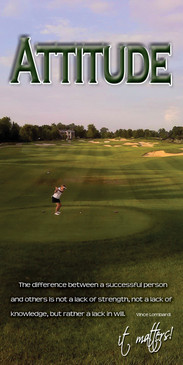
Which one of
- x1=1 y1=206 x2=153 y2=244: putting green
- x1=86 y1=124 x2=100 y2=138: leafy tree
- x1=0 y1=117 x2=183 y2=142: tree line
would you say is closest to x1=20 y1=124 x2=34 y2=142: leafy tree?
x1=0 y1=117 x2=183 y2=142: tree line

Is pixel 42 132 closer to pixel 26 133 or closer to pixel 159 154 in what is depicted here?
pixel 26 133

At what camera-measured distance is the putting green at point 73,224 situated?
12.3 metres

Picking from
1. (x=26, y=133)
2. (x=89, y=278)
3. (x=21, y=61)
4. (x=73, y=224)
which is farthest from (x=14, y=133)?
(x=89, y=278)

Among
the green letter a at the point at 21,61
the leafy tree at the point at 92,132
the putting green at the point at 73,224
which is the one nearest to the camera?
the putting green at the point at 73,224

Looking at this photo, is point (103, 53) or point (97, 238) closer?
point (97, 238)

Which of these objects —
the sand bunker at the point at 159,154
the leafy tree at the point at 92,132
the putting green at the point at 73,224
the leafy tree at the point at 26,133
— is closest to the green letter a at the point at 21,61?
the putting green at the point at 73,224

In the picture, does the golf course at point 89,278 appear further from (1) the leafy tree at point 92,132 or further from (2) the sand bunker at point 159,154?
(1) the leafy tree at point 92,132

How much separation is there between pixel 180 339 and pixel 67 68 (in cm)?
1215

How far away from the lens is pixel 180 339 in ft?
23.4

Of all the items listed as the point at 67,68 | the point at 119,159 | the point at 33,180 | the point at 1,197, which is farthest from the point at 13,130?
the point at 67,68

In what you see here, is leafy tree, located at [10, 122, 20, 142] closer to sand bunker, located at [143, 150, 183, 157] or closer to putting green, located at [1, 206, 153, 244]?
sand bunker, located at [143, 150, 183, 157]

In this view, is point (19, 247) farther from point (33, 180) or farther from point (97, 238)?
point (33, 180)

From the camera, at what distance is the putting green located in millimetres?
12320

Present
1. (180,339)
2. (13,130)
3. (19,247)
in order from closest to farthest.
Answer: (180,339)
(19,247)
(13,130)
